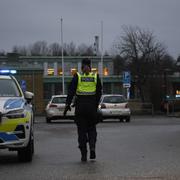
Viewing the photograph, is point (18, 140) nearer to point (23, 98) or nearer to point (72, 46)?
point (23, 98)

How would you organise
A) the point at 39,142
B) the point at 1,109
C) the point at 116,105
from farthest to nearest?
the point at 116,105 → the point at 39,142 → the point at 1,109

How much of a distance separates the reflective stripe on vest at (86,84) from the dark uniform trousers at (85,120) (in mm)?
169

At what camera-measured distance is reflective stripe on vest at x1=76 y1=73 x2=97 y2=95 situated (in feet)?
37.6

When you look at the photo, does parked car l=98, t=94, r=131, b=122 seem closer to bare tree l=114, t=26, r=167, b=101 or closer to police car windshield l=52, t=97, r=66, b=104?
police car windshield l=52, t=97, r=66, b=104

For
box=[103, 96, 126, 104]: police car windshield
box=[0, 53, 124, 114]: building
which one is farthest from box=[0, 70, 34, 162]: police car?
box=[0, 53, 124, 114]: building

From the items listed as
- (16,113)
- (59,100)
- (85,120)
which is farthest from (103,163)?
(59,100)

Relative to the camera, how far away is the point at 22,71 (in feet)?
209

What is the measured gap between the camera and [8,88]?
12398mm

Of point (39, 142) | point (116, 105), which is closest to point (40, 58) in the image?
point (116, 105)

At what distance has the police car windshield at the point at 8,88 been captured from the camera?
12195mm

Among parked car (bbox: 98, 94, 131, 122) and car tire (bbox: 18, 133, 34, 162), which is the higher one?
car tire (bbox: 18, 133, 34, 162)

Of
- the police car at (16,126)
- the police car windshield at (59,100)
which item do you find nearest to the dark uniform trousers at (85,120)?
the police car at (16,126)

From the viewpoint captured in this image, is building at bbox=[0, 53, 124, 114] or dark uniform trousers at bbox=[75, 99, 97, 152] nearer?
dark uniform trousers at bbox=[75, 99, 97, 152]

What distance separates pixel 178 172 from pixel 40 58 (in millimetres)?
87358
